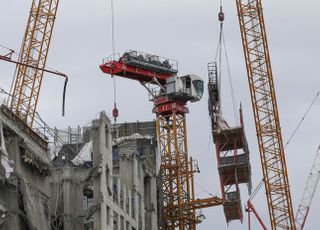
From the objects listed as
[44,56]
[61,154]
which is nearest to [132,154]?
[61,154]

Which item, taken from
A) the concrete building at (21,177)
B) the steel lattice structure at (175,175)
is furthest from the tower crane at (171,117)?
the concrete building at (21,177)

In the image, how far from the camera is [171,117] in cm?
15300

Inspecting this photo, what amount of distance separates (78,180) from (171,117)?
62069 mm

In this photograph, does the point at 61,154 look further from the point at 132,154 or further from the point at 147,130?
the point at 147,130

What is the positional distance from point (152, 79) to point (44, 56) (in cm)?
2123

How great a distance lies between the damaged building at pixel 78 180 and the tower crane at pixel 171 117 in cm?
1129

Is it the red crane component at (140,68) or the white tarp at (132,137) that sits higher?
the red crane component at (140,68)

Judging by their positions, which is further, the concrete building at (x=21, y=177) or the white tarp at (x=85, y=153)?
the white tarp at (x=85, y=153)

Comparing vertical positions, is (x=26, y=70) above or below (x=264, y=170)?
Result: above

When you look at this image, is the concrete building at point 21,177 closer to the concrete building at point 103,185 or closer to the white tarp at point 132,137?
the concrete building at point 103,185

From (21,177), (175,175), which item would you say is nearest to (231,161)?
(175,175)

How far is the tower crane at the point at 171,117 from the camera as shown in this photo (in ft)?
467

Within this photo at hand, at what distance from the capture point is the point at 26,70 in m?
136

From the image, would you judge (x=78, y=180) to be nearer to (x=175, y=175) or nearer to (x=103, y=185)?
(x=103, y=185)
